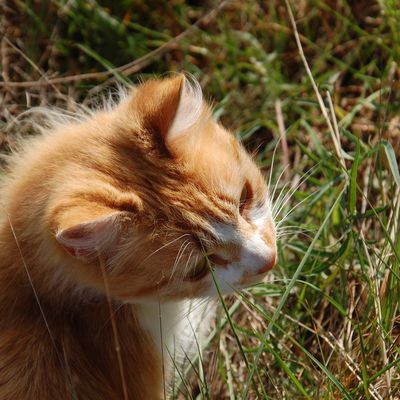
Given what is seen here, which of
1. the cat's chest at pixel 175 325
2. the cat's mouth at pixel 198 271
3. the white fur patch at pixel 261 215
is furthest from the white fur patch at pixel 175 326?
the white fur patch at pixel 261 215

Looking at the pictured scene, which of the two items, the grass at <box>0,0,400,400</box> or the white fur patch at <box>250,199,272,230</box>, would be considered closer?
Answer: the white fur patch at <box>250,199,272,230</box>

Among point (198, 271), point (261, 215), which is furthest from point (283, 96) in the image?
point (198, 271)

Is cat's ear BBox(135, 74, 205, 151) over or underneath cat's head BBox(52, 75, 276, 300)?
over

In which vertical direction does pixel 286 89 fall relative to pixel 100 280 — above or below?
below

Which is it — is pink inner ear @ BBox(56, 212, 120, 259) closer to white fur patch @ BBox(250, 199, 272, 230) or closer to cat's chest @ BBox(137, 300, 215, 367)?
cat's chest @ BBox(137, 300, 215, 367)

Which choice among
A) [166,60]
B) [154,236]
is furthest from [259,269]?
[166,60]

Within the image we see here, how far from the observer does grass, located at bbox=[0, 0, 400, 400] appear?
238cm

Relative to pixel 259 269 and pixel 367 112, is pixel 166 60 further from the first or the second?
pixel 259 269

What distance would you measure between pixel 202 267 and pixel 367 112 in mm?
1630

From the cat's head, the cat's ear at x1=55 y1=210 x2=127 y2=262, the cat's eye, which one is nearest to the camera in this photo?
the cat's ear at x1=55 y1=210 x2=127 y2=262

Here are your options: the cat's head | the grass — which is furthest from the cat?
the grass

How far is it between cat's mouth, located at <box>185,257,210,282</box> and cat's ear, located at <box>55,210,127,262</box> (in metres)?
0.25

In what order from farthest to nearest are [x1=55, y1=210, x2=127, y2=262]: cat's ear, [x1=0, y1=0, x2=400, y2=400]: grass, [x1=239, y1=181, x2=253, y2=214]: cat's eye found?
[x1=0, y1=0, x2=400, y2=400]: grass → [x1=239, y1=181, x2=253, y2=214]: cat's eye → [x1=55, y1=210, x2=127, y2=262]: cat's ear

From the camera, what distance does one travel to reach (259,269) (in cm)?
190
